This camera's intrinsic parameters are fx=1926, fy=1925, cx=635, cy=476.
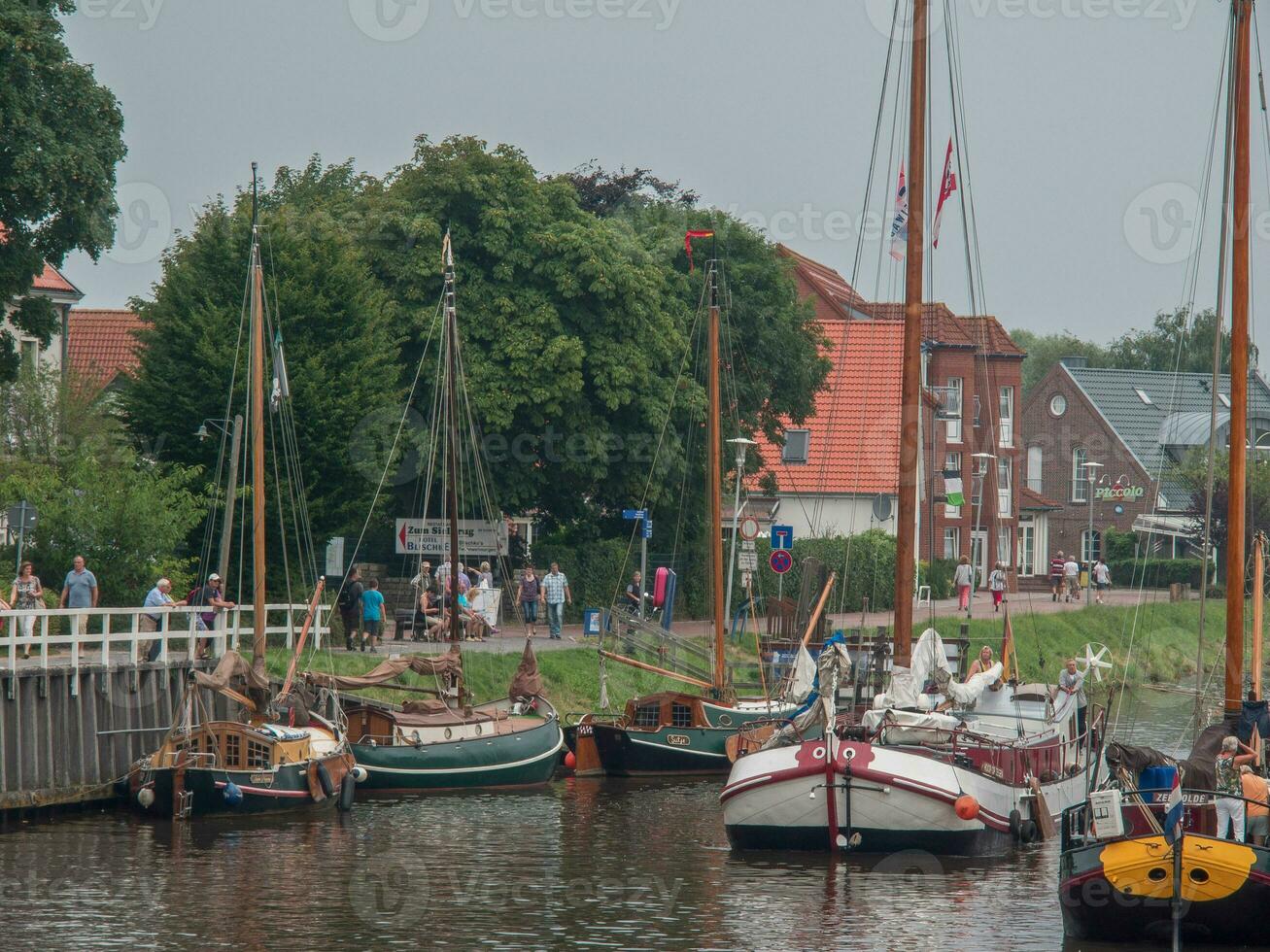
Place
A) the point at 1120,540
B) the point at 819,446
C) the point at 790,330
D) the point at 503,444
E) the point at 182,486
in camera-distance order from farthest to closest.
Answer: the point at 1120,540 → the point at 819,446 → the point at 790,330 → the point at 503,444 → the point at 182,486

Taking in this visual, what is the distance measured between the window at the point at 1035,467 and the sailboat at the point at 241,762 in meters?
70.2

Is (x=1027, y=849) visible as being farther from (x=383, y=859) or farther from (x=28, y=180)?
(x=28, y=180)

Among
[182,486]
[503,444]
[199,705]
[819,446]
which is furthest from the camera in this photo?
[819,446]

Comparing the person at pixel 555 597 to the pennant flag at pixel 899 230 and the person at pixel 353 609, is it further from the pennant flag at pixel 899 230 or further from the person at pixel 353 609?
the pennant flag at pixel 899 230

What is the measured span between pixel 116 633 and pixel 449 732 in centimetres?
589

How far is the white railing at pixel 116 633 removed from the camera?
2992 centimetres

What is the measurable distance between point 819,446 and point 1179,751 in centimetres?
3667

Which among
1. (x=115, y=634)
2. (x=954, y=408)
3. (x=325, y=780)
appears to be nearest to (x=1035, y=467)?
(x=954, y=408)

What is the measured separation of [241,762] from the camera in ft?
96.4

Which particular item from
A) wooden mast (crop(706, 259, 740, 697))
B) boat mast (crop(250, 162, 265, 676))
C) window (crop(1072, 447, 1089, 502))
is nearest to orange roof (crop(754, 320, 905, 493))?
window (crop(1072, 447, 1089, 502))

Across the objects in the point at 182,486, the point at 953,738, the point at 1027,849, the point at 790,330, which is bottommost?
the point at 1027,849

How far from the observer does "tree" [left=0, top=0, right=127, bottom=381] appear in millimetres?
37094

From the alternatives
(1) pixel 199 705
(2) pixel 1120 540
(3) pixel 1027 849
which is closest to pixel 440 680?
(1) pixel 199 705

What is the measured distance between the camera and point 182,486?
142ft
